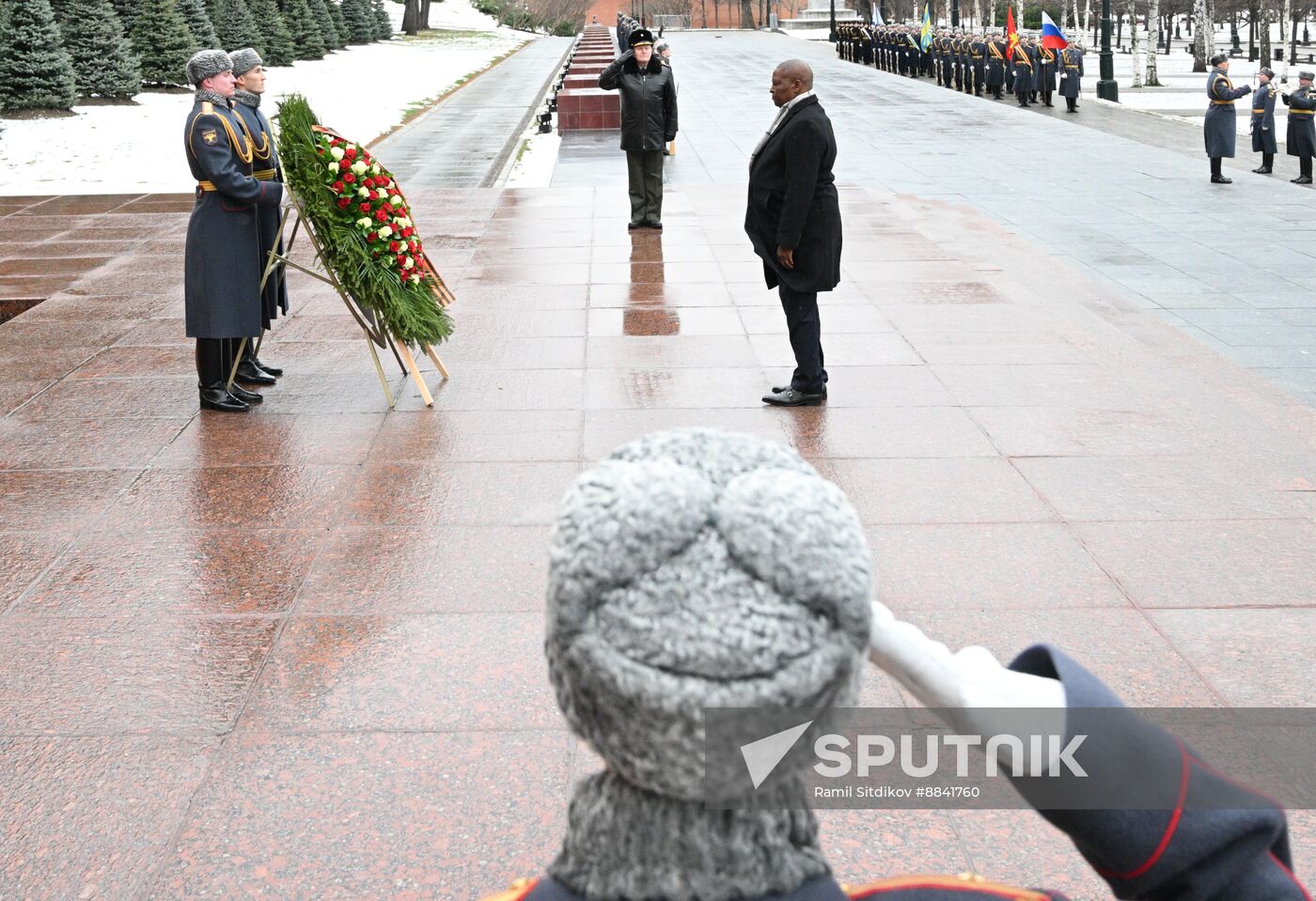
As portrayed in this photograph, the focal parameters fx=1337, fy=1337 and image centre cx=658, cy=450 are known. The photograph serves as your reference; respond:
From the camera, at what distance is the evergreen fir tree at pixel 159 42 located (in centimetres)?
3009

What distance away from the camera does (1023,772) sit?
123 cm

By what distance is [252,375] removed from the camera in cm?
774

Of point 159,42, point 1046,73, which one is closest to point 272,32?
point 159,42

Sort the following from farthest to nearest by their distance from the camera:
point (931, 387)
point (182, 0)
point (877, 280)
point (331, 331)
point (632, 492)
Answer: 1. point (182, 0)
2. point (877, 280)
3. point (331, 331)
4. point (931, 387)
5. point (632, 492)

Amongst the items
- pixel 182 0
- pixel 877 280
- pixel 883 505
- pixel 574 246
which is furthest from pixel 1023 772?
pixel 182 0

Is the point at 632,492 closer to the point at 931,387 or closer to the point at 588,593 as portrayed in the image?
the point at 588,593

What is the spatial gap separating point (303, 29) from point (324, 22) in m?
3.83

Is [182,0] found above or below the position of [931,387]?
above

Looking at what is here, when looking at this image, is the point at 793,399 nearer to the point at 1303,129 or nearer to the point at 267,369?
A: the point at 267,369

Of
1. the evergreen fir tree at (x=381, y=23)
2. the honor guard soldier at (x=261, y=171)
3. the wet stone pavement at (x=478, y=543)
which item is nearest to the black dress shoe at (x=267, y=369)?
the honor guard soldier at (x=261, y=171)

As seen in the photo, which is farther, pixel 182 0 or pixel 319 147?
pixel 182 0

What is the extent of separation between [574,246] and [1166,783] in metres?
11.2

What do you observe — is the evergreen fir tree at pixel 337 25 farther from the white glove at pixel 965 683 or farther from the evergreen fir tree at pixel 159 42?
the white glove at pixel 965 683

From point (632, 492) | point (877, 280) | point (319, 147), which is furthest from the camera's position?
point (877, 280)
